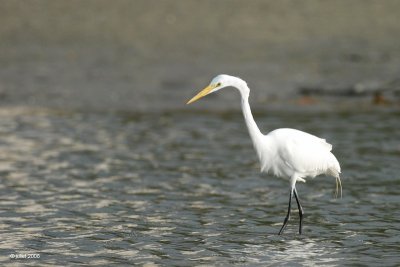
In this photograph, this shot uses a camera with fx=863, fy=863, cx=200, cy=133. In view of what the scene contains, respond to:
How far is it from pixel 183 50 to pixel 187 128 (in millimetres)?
5126

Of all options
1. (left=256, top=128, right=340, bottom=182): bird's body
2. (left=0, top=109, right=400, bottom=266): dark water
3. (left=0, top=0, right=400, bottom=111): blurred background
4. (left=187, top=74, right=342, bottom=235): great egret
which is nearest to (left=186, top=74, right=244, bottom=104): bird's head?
(left=187, top=74, right=342, bottom=235): great egret

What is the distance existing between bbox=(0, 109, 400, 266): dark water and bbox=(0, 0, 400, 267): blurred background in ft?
0.11

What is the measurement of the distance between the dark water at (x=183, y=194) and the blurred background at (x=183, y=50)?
6.41 feet

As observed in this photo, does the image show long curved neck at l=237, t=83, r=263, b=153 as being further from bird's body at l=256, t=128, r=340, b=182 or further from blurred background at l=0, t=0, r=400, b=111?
blurred background at l=0, t=0, r=400, b=111

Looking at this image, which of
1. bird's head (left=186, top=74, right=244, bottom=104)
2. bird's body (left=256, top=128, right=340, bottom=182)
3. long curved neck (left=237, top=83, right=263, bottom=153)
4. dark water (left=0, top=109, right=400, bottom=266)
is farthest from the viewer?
bird's body (left=256, top=128, right=340, bottom=182)

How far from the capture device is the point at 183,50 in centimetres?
2052

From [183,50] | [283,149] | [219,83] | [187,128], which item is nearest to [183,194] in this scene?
[283,149]

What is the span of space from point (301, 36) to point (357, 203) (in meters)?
11.5

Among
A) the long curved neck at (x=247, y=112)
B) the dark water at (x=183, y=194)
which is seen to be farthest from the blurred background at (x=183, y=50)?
the long curved neck at (x=247, y=112)

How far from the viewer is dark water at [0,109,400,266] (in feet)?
26.5

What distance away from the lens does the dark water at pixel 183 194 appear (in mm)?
8062

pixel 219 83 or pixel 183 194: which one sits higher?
pixel 219 83

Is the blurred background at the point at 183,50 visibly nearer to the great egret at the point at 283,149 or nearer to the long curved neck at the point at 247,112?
the great egret at the point at 283,149

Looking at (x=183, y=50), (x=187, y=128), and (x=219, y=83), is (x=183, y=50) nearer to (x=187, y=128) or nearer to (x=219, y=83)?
(x=187, y=128)
